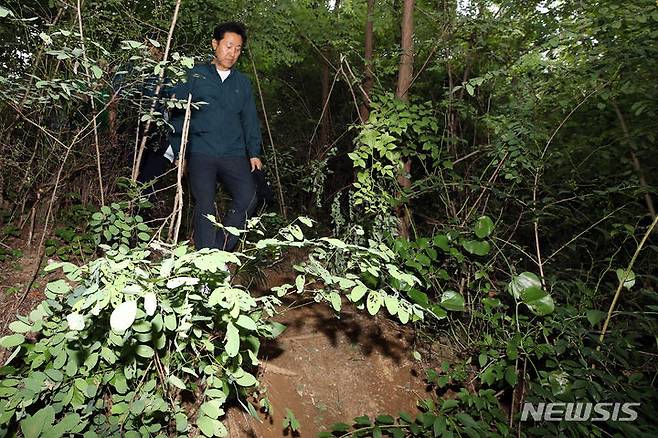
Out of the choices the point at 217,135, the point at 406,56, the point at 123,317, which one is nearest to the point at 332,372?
the point at 217,135

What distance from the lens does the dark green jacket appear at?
9.23 ft

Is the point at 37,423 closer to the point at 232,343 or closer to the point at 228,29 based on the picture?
the point at 232,343

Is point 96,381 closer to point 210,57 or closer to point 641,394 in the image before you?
point 210,57

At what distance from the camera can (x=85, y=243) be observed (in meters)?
3.15

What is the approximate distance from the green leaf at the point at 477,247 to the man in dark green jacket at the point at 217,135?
63.8 inches

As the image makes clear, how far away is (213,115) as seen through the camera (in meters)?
2.88

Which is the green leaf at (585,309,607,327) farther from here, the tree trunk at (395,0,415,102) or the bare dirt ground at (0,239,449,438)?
the tree trunk at (395,0,415,102)

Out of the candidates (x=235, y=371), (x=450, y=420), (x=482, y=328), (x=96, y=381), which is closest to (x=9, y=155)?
(x=96, y=381)

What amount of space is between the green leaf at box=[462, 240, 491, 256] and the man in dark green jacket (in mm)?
1620

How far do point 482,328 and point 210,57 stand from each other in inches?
112

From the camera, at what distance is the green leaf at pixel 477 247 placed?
2.47 m

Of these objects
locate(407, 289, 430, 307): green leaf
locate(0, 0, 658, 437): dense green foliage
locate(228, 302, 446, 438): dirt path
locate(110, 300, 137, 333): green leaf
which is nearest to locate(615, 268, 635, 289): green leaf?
locate(0, 0, 658, 437): dense green foliage

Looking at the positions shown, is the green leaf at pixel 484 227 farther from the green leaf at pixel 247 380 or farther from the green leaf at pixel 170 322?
the green leaf at pixel 170 322

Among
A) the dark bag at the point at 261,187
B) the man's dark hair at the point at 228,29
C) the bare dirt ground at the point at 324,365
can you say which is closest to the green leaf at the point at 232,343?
the bare dirt ground at the point at 324,365
